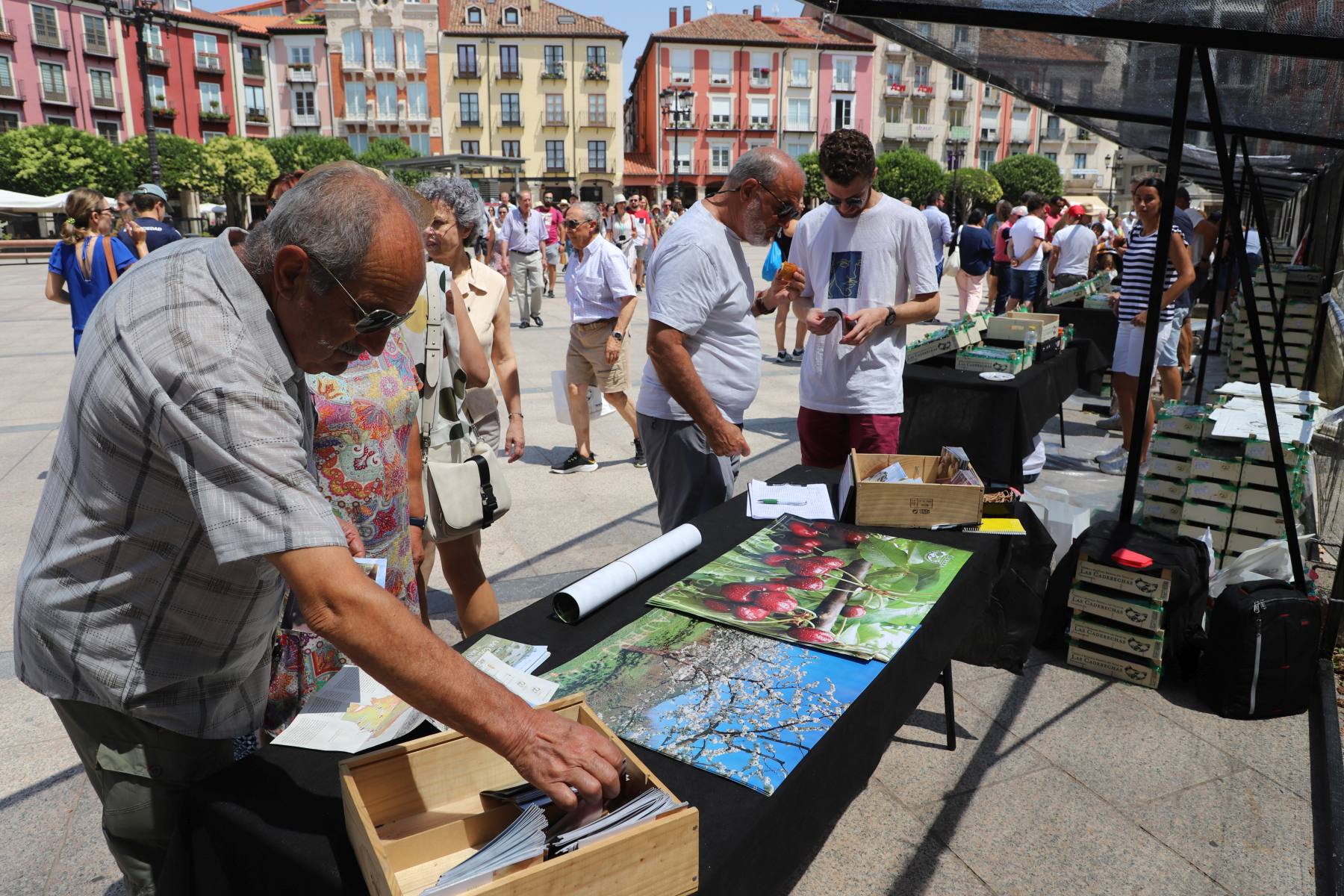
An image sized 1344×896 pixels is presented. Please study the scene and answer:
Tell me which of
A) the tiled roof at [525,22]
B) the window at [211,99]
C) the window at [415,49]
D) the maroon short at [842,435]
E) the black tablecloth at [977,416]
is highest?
the tiled roof at [525,22]

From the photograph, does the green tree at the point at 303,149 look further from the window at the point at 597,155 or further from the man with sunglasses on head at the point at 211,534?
the man with sunglasses on head at the point at 211,534

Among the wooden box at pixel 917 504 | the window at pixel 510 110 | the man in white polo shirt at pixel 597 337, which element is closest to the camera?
the wooden box at pixel 917 504

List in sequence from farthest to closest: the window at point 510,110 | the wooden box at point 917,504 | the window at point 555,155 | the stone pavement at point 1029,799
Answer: the window at point 555,155 → the window at point 510,110 → the wooden box at point 917,504 → the stone pavement at point 1029,799

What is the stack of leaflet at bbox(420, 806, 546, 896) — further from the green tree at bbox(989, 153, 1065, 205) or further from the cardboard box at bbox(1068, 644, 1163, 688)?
the green tree at bbox(989, 153, 1065, 205)

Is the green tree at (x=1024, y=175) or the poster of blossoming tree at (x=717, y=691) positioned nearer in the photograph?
the poster of blossoming tree at (x=717, y=691)

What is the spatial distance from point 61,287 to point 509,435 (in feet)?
15.7

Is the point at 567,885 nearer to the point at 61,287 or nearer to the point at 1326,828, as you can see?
the point at 1326,828

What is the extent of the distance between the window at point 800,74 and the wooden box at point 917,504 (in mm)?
64601

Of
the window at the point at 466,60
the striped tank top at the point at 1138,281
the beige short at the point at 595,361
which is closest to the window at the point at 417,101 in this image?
the window at the point at 466,60

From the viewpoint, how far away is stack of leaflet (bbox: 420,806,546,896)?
3.45 ft

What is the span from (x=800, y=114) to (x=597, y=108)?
49.1 ft

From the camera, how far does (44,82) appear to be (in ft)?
155

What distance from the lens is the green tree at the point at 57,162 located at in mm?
39250

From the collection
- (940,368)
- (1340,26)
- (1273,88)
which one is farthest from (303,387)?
(1273,88)
